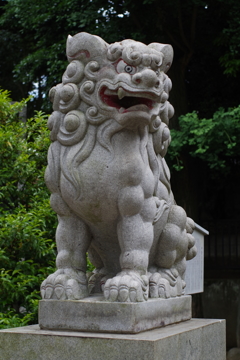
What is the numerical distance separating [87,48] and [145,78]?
48 cm

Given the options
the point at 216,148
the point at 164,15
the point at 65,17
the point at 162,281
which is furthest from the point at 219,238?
the point at 162,281

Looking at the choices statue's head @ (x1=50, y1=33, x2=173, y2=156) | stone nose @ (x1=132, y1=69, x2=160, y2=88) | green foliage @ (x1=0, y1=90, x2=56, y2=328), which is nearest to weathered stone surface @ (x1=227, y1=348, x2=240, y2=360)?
green foliage @ (x1=0, y1=90, x2=56, y2=328)

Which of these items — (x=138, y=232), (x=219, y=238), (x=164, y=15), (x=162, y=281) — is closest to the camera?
(x=138, y=232)

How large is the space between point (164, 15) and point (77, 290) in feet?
21.1

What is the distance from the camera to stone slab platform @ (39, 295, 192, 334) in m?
3.04

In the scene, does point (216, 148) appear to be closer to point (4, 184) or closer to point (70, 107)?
point (4, 184)

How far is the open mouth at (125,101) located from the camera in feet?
10.5

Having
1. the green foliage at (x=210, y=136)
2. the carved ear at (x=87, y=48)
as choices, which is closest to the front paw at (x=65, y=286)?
the carved ear at (x=87, y=48)

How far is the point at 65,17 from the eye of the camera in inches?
353

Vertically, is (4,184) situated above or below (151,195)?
above

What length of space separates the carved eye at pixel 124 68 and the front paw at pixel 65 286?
1.29 meters

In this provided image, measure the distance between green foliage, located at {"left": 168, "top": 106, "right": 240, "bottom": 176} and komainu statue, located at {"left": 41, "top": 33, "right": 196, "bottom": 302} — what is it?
4350 millimetres

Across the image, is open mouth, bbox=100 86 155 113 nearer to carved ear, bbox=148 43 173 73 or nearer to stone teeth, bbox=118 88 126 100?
stone teeth, bbox=118 88 126 100

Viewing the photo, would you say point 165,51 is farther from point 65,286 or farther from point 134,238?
point 65,286
